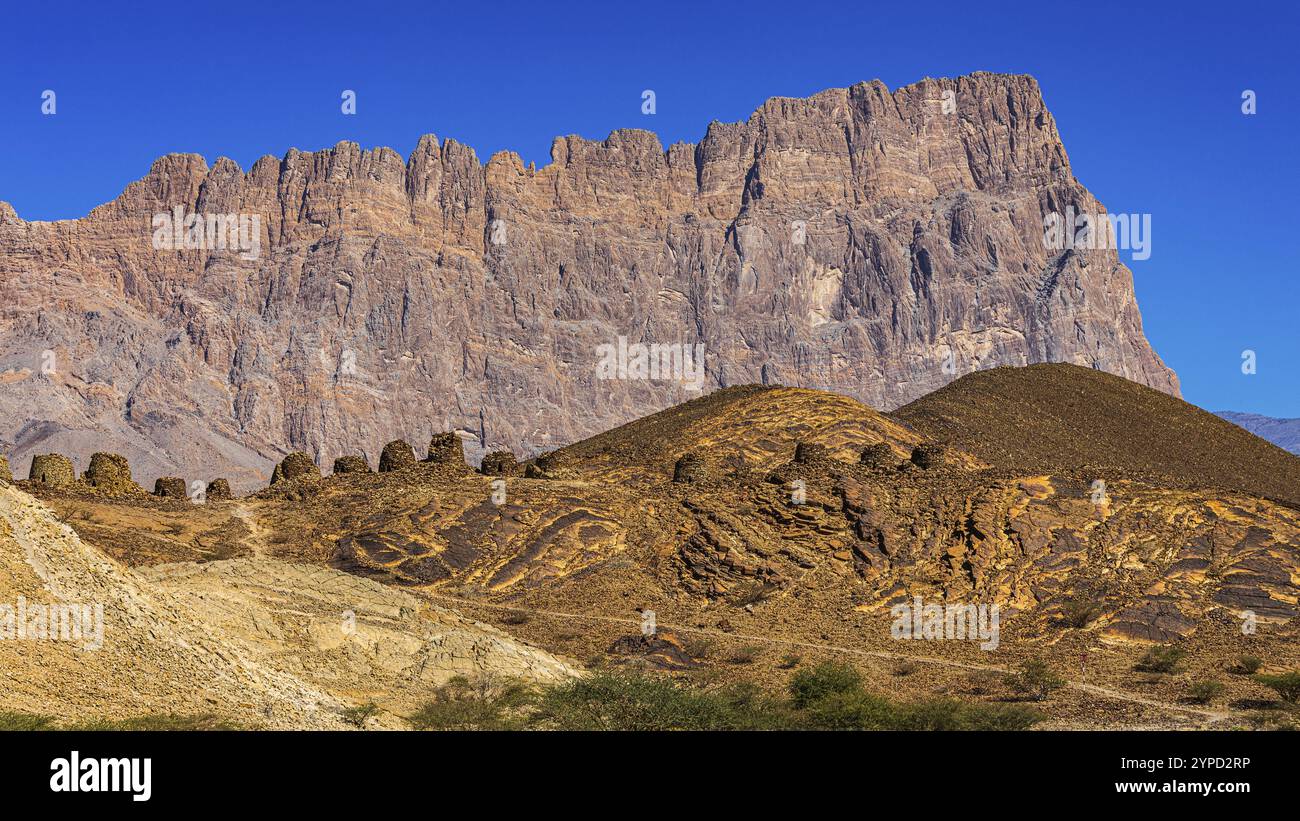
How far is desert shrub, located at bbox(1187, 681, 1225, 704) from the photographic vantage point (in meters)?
28.5

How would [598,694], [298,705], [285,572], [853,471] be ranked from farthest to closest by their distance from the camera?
1. [853,471]
2. [285,572]
3. [598,694]
4. [298,705]

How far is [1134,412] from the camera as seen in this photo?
73.8m

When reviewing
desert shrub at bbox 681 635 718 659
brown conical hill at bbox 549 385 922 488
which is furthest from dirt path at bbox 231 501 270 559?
desert shrub at bbox 681 635 718 659

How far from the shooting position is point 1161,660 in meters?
32.5

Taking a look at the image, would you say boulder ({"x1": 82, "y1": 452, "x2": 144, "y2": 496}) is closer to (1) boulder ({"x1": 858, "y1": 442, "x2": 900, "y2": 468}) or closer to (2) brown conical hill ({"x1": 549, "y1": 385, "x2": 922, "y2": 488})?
(2) brown conical hill ({"x1": 549, "y1": 385, "x2": 922, "y2": 488})

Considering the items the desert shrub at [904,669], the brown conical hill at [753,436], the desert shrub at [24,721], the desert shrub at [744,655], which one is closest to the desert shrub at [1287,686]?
the desert shrub at [904,669]

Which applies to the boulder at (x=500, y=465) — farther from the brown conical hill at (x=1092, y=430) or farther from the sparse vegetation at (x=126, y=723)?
the sparse vegetation at (x=126, y=723)

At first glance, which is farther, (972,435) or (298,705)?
(972,435)

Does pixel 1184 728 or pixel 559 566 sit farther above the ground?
pixel 559 566

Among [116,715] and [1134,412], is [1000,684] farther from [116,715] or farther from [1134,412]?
[1134,412]

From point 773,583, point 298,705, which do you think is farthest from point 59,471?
point 298,705

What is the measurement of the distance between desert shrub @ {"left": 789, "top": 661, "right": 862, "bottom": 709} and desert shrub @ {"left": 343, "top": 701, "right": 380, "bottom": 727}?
8.62 metres

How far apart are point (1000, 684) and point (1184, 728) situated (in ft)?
17.7
